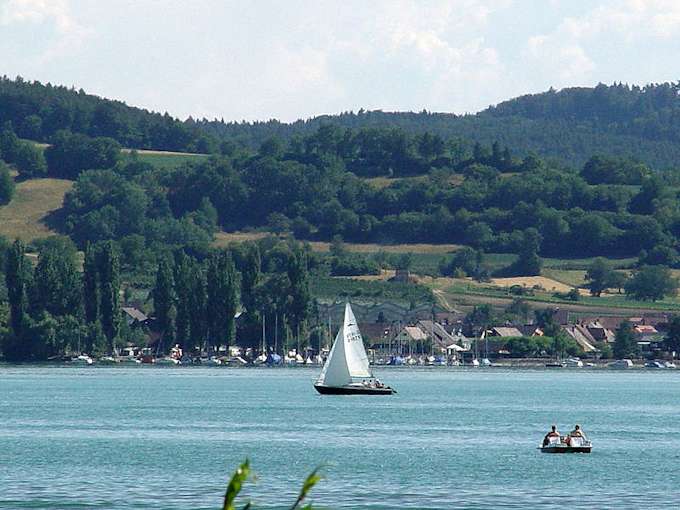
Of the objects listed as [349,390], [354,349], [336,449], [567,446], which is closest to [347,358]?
[354,349]

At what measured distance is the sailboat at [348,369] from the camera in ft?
436

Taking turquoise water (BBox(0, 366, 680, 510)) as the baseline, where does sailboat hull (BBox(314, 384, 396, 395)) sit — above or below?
above

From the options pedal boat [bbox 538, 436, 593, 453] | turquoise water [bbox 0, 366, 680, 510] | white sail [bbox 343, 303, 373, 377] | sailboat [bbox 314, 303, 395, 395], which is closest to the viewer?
turquoise water [bbox 0, 366, 680, 510]

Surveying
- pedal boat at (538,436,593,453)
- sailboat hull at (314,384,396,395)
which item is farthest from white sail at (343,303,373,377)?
pedal boat at (538,436,593,453)

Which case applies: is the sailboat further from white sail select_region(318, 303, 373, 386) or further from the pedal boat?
the pedal boat

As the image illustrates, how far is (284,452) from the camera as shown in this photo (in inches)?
3157

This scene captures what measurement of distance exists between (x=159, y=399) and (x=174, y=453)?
2191 inches

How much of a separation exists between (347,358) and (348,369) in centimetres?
199

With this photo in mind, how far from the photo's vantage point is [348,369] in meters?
135

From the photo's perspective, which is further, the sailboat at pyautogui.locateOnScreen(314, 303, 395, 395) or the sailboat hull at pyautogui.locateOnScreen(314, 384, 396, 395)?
the sailboat hull at pyautogui.locateOnScreen(314, 384, 396, 395)

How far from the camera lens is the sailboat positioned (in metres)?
133

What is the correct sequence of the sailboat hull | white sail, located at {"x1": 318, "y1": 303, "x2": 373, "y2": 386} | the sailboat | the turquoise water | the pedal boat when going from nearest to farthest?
1. the turquoise water
2. the pedal boat
3. white sail, located at {"x1": 318, "y1": 303, "x2": 373, "y2": 386}
4. the sailboat
5. the sailboat hull

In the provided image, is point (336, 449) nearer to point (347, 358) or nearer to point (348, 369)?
point (347, 358)

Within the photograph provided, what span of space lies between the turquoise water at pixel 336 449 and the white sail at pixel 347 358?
1.87 meters
